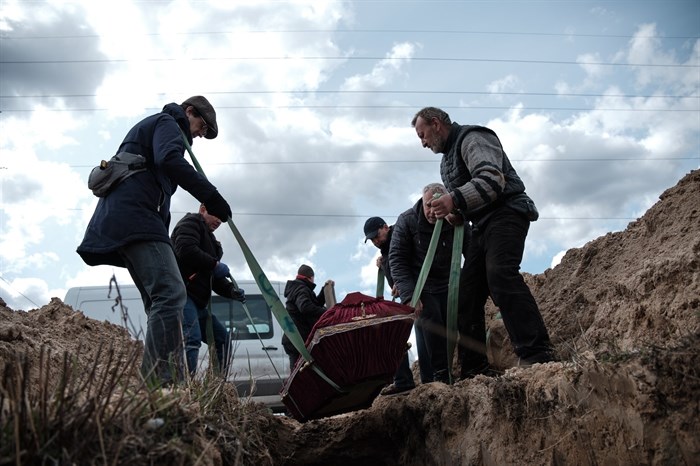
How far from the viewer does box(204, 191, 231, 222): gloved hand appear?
12.9ft

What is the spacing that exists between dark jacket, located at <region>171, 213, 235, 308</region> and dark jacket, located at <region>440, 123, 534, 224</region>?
5.95 feet

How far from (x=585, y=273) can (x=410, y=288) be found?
52.3 inches

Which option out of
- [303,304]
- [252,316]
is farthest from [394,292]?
[252,316]

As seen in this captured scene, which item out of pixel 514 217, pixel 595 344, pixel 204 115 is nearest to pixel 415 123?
pixel 514 217

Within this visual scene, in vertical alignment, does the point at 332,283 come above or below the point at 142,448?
above

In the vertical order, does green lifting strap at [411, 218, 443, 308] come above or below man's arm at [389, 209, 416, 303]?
below

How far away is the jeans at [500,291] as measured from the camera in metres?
4.00

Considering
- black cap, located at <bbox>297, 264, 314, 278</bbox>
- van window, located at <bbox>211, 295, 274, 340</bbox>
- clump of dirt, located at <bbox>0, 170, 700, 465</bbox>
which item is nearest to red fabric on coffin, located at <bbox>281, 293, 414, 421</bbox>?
clump of dirt, located at <bbox>0, 170, 700, 465</bbox>

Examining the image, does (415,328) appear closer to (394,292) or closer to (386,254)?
(394,292)

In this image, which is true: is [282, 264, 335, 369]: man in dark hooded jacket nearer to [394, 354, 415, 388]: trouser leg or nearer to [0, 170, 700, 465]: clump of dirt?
[394, 354, 415, 388]: trouser leg

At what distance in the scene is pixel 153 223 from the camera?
369 cm

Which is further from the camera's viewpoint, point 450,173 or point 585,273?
point 585,273

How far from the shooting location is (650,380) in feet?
8.71

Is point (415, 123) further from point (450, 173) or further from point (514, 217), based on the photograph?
point (514, 217)
